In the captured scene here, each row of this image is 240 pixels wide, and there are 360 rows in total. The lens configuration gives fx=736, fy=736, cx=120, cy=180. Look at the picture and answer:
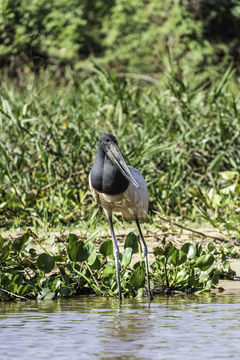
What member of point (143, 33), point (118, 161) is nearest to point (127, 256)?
point (118, 161)

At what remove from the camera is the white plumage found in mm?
Answer: 5227

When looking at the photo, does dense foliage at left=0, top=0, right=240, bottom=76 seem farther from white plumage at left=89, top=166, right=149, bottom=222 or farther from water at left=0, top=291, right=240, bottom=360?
water at left=0, top=291, right=240, bottom=360

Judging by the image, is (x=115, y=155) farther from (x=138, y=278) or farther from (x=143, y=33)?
(x=143, y=33)

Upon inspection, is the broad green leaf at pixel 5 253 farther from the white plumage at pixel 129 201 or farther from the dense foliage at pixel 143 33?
the dense foliage at pixel 143 33

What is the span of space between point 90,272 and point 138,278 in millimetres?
355

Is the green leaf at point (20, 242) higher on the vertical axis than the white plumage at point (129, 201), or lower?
lower

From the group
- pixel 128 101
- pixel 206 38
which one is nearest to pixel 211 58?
pixel 206 38

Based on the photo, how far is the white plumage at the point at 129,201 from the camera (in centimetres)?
523

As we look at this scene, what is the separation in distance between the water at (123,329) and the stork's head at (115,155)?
86cm

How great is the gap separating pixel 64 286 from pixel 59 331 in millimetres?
1119

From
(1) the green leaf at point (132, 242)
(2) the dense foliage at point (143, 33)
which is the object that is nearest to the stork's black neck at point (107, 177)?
(1) the green leaf at point (132, 242)

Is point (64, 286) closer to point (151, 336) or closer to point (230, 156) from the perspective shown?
point (151, 336)

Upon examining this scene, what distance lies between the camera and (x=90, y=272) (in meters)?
5.18

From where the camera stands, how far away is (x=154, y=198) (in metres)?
7.61
